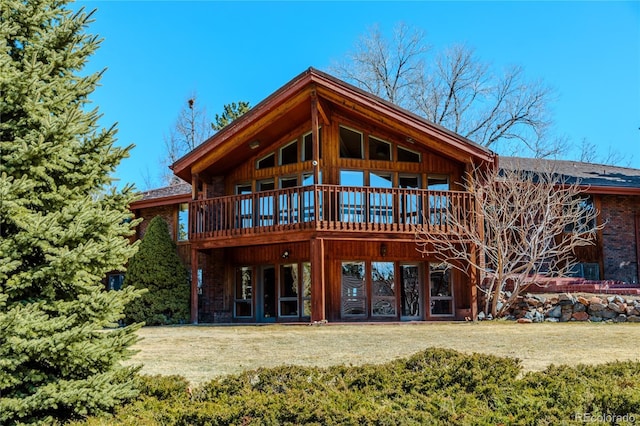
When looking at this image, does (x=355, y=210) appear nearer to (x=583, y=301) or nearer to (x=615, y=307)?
(x=583, y=301)

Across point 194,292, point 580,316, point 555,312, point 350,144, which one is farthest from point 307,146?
point 580,316

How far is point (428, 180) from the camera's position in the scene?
54.9 feet

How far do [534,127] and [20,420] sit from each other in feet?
94.3

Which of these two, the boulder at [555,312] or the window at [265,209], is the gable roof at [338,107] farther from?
the boulder at [555,312]

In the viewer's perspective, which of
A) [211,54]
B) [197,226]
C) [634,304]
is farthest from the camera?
[211,54]

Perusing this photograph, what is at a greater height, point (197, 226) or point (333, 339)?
point (197, 226)

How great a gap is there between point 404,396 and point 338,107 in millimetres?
12117

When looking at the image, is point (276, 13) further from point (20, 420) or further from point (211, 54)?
point (20, 420)

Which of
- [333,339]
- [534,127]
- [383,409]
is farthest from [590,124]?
[383,409]

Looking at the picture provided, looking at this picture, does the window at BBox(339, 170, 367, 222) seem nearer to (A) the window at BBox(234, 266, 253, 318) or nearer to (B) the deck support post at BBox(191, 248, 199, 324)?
(A) the window at BBox(234, 266, 253, 318)

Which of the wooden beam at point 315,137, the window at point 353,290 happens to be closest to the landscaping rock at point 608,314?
the window at point 353,290

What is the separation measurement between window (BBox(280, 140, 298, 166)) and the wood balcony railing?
6.22 ft

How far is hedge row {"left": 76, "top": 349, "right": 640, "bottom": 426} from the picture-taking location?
447cm

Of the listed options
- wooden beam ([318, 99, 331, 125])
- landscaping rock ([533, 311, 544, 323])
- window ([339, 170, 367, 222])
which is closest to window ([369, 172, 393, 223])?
window ([339, 170, 367, 222])
